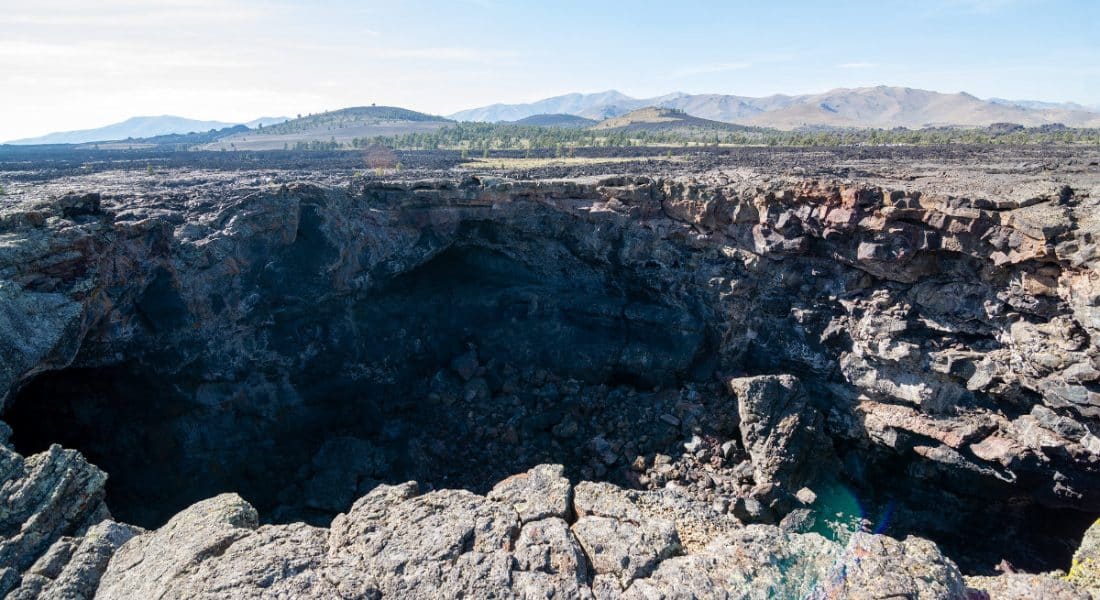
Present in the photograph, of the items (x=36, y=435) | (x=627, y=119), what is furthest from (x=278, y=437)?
(x=627, y=119)

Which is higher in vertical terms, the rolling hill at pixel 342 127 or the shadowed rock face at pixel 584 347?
the rolling hill at pixel 342 127

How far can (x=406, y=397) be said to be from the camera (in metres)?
20.5

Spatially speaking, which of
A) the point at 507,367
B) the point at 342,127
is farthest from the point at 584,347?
the point at 342,127

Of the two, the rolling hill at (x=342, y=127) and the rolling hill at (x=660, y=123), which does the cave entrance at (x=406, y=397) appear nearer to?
the rolling hill at (x=342, y=127)

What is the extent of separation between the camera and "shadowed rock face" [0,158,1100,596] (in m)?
14.6

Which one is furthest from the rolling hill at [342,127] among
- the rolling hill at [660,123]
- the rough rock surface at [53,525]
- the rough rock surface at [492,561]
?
the rough rock surface at [492,561]

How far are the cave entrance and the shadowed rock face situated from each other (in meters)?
0.08

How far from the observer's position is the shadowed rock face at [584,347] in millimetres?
14562

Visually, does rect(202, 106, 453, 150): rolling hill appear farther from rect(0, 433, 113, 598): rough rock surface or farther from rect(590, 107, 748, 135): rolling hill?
rect(0, 433, 113, 598): rough rock surface

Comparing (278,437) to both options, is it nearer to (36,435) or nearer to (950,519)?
(36,435)

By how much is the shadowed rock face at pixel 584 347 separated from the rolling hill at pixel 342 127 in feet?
243

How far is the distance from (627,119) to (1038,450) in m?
115

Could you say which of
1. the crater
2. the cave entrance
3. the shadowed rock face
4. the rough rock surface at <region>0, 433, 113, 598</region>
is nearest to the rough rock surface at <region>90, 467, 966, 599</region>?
the rough rock surface at <region>0, 433, 113, 598</region>

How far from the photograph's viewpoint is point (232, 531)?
960cm
